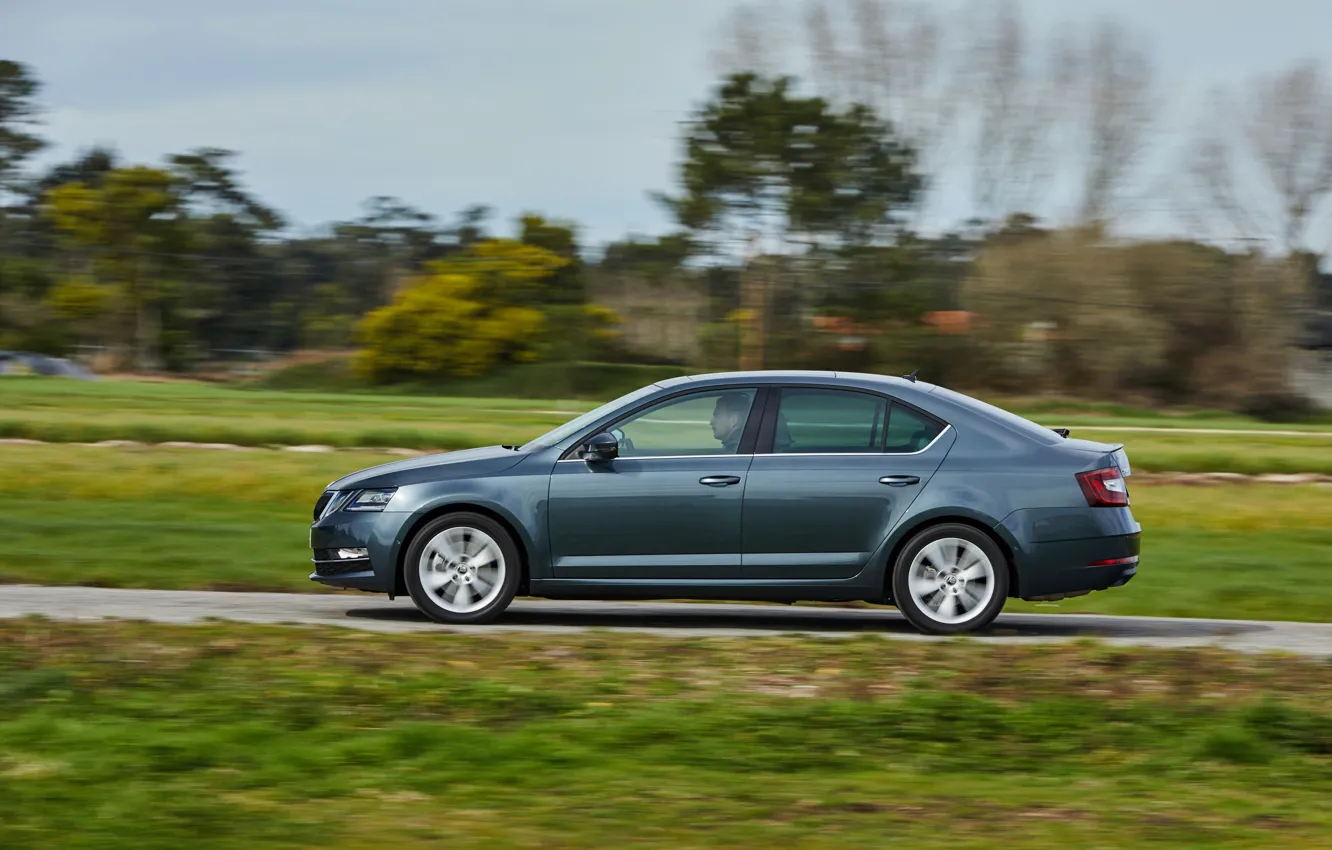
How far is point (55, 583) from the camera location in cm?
1152

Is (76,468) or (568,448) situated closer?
(568,448)

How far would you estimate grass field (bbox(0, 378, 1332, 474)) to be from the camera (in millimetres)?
25578

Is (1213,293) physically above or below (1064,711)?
→ above

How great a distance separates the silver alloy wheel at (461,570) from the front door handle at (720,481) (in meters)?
1.26

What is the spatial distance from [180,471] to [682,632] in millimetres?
11568

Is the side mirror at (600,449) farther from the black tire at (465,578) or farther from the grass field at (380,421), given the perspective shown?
the grass field at (380,421)

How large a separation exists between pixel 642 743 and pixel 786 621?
13.0 feet

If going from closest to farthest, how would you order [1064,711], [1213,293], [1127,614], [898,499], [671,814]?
1. [671,814]
2. [1064,711]
3. [898,499]
4. [1127,614]
5. [1213,293]

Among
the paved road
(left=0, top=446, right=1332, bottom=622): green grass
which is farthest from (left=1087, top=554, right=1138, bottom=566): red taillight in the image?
(left=0, top=446, right=1332, bottom=622): green grass

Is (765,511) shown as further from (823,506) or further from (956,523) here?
(956,523)

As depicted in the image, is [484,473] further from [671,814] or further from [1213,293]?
[1213,293]

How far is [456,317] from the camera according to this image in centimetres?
4681

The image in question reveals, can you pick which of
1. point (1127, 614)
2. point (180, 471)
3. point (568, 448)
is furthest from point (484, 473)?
point (180, 471)

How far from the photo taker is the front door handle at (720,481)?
9406mm
